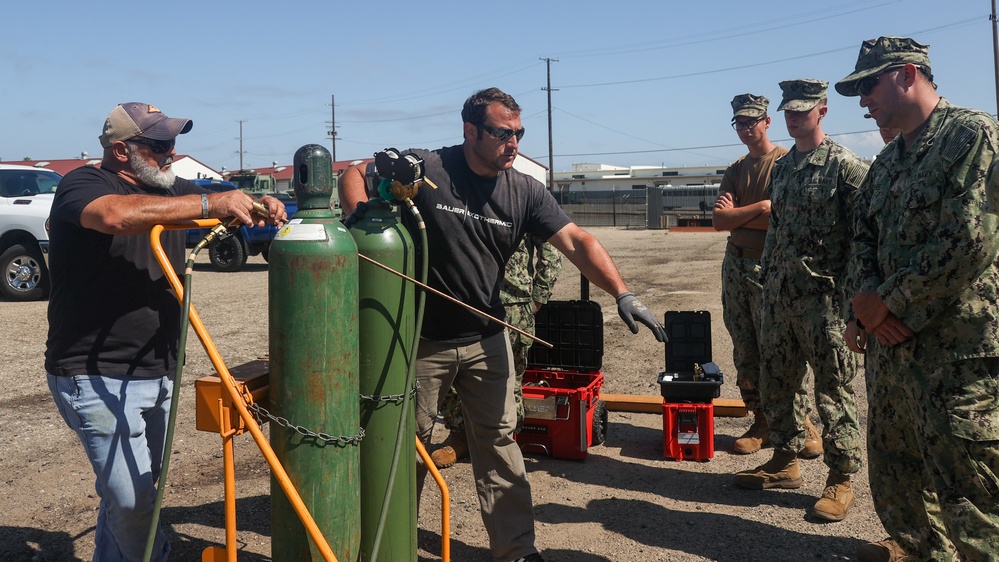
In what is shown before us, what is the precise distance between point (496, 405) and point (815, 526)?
1.86 metres

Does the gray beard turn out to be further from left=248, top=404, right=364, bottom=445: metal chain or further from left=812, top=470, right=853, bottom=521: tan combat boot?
left=812, top=470, right=853, bottom=521: tan combat boot

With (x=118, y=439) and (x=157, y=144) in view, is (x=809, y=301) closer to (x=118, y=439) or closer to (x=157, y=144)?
(x=157, y=144)

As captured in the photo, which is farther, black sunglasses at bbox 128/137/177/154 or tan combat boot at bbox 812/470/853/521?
tan combat boot at bbox 812/470/853/521

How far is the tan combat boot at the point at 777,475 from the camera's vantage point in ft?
16.3

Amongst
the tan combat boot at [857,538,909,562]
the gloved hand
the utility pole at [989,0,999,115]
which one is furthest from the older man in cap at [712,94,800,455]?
the utility pole at [989,0,999,115]

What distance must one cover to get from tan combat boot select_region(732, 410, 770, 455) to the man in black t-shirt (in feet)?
7.36

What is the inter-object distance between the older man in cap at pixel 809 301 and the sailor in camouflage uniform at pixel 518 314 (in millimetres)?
1437

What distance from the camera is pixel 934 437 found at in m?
3.13

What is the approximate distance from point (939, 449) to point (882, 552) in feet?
3.34

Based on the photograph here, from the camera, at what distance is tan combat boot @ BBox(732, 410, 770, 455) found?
5680mm

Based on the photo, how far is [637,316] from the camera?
3.45 meters

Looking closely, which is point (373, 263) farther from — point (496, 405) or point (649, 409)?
point (649, 409)

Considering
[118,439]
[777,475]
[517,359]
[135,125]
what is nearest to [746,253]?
[777,475]

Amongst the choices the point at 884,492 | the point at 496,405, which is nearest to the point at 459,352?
the point at 496,405
